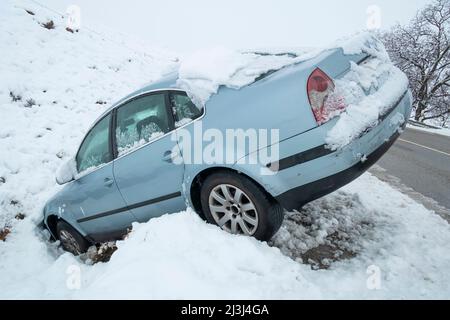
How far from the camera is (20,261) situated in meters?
4.23

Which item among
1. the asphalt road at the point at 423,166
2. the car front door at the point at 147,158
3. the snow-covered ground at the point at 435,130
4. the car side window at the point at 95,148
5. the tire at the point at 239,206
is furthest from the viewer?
the snow-covered ground at the point at 435,130

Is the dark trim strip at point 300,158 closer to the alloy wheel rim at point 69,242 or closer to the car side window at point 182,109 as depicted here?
the car side window at point 182,109

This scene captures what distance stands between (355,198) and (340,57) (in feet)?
6.59

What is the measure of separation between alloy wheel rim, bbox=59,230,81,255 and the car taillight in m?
3.75

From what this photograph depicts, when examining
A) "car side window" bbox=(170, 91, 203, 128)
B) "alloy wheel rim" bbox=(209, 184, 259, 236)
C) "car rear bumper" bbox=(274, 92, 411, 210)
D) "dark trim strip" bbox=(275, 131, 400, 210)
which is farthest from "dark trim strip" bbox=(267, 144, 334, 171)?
"car side window" bbox=(170, 91, 203, 128)

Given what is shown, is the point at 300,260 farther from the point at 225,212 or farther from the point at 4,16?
the point at 4,16

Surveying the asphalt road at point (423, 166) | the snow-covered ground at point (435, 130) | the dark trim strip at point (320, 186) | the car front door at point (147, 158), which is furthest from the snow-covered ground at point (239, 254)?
the snow-covered ground at point (435, 130)

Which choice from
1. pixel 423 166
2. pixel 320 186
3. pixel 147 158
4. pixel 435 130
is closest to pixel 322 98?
pixel 320 186

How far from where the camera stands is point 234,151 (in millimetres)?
2742

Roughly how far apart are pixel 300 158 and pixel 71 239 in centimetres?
358

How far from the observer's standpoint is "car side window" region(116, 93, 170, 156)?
3223mm

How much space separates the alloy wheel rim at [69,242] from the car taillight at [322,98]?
3749 mm

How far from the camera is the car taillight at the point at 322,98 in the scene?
2.51 meters

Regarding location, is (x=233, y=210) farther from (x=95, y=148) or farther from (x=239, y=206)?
(x=95, y=148)
